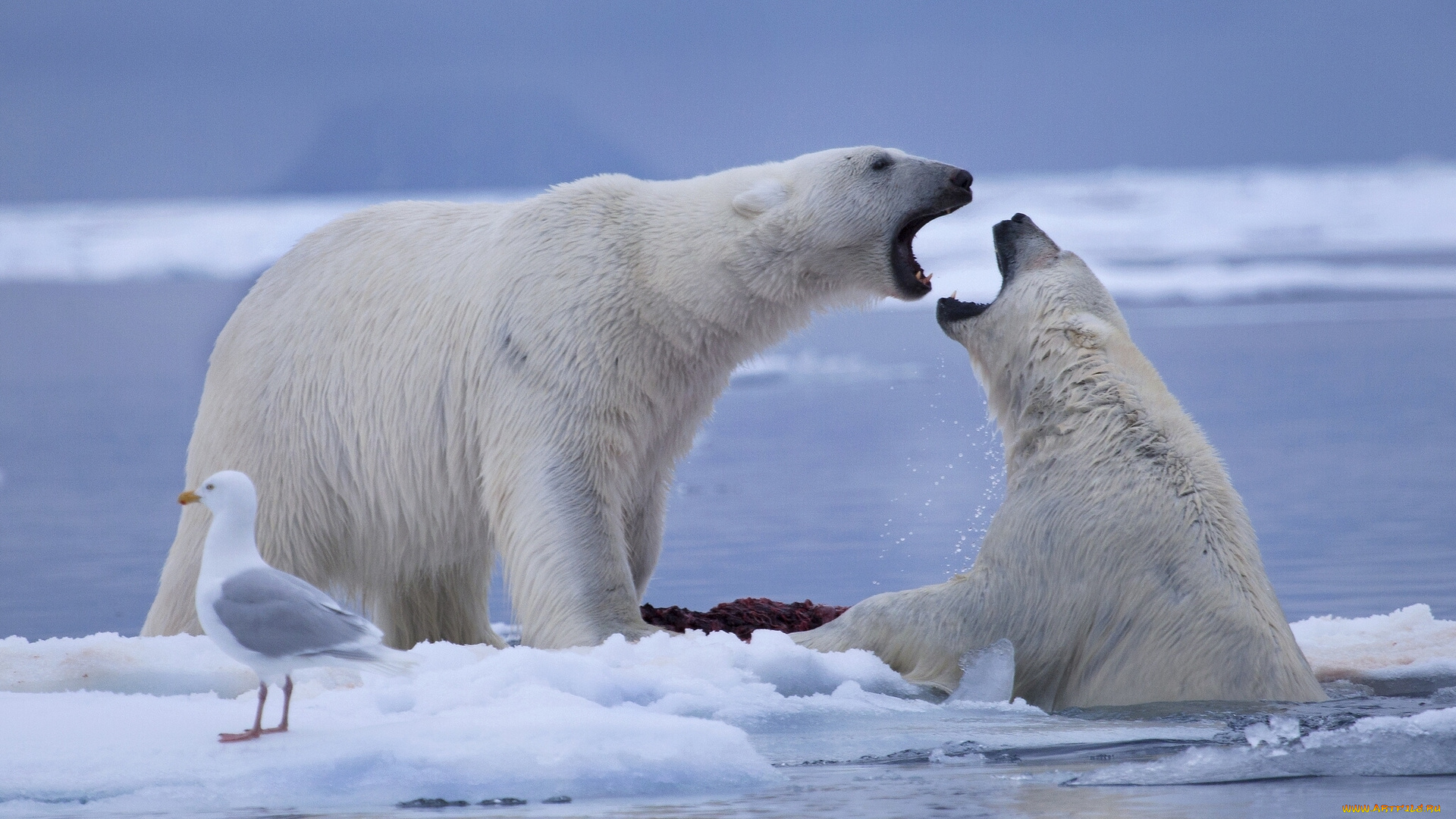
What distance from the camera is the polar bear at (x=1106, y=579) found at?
3.88 m

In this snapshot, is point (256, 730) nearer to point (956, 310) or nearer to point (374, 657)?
point (374, 657)

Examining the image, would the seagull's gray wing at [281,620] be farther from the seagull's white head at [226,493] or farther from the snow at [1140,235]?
the snow at [1140,235]

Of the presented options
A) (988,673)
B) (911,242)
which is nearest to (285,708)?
(988,673)

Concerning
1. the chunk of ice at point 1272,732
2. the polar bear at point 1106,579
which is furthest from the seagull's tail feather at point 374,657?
the chunk of ice at point 1272,732

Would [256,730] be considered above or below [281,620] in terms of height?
below

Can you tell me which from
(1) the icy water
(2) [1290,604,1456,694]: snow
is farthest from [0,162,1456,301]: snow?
(2) [1290,604,1456,694]: snow

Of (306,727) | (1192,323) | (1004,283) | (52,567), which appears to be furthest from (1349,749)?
(1192,323)

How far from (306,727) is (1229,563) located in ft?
6.89

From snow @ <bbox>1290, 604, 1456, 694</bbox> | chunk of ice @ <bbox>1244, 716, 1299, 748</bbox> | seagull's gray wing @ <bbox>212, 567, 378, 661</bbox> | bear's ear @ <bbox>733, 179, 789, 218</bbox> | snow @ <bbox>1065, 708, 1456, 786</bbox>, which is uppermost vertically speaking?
bear's ear @ <bbox>733, 179, 789, 218</bbox>

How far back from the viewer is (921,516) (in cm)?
721

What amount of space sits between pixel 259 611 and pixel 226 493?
217 mm

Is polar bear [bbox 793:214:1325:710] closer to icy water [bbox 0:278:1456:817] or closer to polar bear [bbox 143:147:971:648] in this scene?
icy water [bbox 0:278:1456:817]

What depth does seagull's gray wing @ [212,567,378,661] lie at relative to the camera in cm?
282

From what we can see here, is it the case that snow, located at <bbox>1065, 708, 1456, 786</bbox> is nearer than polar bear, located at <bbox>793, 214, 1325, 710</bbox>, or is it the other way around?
snow, located at <bbox>1065, 708, 1456, 786</bbox>
